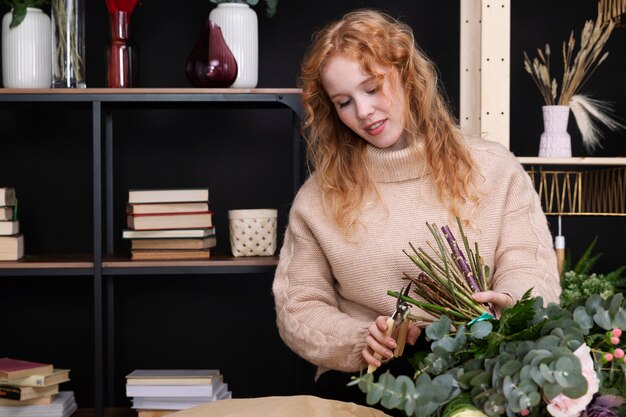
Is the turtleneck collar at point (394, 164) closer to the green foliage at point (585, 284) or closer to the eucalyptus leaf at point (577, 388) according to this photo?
the green foliage at point (585, 284)

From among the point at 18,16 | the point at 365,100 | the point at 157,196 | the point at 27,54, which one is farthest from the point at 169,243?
the point at 365,100

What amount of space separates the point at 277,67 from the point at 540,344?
2231 mm

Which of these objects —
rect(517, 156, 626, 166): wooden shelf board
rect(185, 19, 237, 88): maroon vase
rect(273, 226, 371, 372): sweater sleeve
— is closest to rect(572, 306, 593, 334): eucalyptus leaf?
rect(273, 226, 371, 372): sweater sleeve

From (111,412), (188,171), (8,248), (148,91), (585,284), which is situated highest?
(148,91)

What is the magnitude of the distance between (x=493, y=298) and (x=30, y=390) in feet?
5.31

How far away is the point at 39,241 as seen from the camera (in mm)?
3010

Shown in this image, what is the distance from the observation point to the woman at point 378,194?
1959mm

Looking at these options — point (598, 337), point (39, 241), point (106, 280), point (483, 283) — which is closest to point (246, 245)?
point (106, 280)

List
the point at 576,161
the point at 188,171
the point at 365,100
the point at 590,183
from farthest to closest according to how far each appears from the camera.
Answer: the point at 188,171
the point at 590,183
the point at 576,161
the point at 365,100

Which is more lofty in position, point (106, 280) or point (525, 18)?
point (525, 18)

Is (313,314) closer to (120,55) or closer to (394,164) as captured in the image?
(394,164)

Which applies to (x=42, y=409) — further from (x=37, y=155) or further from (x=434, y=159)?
(x=434, y=159)

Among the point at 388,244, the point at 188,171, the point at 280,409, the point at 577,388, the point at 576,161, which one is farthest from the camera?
the point at 188,171

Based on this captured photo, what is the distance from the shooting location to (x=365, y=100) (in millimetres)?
1939
